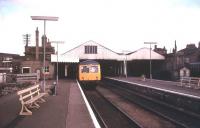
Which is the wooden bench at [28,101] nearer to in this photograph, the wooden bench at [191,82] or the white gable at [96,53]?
the wooden bench at [191,82]

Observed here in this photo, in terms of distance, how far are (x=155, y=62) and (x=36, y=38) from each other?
83.8 feet

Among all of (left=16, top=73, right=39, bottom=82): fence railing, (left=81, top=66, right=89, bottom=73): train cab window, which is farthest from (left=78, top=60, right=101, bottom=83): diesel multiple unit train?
(left=16, top=73, right=39, bottom=82): fence railing

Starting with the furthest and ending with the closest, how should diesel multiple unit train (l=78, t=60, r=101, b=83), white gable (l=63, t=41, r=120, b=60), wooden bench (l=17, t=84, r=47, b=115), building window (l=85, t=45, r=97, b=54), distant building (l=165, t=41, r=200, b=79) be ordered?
building window (l=85, t=45, r=97, b=54), white gable (l=63, t=41, r=120, b=60), distant building (l=165, t=41, r=200, b=79), diesel multiple unit train (l=78, t=60, r=101, b=83), wooden bench (l=17, t=84, r=47, b=115)

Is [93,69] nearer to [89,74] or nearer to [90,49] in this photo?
[89,74]

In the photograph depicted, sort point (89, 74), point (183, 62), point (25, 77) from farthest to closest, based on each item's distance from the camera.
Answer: point (183, 62), point (25, 77), point (89, 74)

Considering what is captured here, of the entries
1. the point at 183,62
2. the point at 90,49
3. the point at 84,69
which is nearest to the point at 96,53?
the point at 90,49

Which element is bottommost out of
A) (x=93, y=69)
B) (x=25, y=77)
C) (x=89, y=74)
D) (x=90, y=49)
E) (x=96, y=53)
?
(x=25, y=77)

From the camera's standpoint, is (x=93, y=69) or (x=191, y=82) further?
(x=93, y=69)

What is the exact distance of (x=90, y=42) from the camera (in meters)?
71.1

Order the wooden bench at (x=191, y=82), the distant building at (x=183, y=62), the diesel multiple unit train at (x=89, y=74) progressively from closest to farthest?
the wooden bench at (x=191, y=82) < the diesel multiple unit train at (x=89, y=74) < the distant building at (x=183, y=62)

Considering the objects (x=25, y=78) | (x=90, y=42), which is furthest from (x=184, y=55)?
(x=25, y=78)

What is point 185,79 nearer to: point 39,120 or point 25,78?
point 25,78

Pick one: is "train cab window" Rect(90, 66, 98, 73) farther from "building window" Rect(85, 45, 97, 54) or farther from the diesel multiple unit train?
"building window" Rect(85, 45, 97, 54)

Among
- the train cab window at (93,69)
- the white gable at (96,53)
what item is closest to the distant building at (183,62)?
the white gable at (96,53)
